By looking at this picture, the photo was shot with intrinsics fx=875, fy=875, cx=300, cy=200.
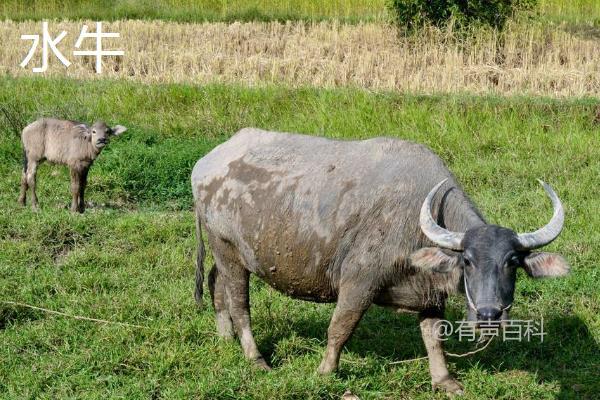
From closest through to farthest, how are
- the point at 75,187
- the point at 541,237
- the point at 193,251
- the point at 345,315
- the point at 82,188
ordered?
the point at 541,237
the point at 345,315
the point at 193,251
the point at 75,187
the point at 82,188

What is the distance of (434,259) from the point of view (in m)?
4.82

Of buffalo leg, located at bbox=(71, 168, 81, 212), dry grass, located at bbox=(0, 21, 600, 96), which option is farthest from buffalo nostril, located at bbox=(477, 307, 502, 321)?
dry grass, located at bbox=(0, 21, 600, 96)

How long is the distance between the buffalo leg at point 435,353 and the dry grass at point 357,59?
25.8 feet

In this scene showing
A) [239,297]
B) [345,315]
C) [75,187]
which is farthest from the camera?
[75,187]

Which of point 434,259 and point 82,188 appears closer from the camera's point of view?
point 434,259

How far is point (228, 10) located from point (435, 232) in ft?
52.3

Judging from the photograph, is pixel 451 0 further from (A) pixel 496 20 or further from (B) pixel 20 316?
(B) pixel 20 316

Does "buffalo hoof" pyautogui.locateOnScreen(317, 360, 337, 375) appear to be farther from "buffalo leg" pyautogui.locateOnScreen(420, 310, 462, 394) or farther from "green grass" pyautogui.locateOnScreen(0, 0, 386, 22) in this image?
"green grass" pyautogui.locateOnScreen(0, 0, 386, 22)

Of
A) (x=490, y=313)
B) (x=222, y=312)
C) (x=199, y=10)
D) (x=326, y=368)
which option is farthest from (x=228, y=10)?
(x=490, y=313)

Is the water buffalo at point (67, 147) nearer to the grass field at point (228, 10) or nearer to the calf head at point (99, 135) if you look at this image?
the calf head at point (99, 135)

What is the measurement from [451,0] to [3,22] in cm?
989

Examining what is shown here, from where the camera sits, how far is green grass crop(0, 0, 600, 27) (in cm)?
1902

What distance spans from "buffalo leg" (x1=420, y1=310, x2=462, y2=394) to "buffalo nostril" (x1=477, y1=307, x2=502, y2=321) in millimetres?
957

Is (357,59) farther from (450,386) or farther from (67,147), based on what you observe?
(450,386)
